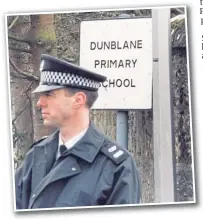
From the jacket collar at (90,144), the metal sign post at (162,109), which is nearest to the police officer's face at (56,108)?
the jacket collar at (90,144)

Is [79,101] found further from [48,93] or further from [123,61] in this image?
[123,61]

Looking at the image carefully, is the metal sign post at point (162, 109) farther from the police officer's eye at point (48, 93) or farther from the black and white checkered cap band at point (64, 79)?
the police officer's eye at point (48, 93)

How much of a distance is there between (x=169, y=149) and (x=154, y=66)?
41 centimetres

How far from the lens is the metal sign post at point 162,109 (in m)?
3.75

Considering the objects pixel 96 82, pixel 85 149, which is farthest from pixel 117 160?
pixel 96 82

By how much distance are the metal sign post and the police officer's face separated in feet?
1.36

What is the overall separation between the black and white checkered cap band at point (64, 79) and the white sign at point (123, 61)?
67 mm

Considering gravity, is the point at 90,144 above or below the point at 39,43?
below

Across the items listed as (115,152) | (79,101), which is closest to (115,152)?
(115,152)

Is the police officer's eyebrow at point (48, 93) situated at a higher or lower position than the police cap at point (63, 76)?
lower

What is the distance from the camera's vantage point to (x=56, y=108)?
3.76 m

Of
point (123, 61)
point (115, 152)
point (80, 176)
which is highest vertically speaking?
point (123, 61)

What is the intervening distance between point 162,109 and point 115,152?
31 cm

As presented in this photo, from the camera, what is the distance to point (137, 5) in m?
3.74
